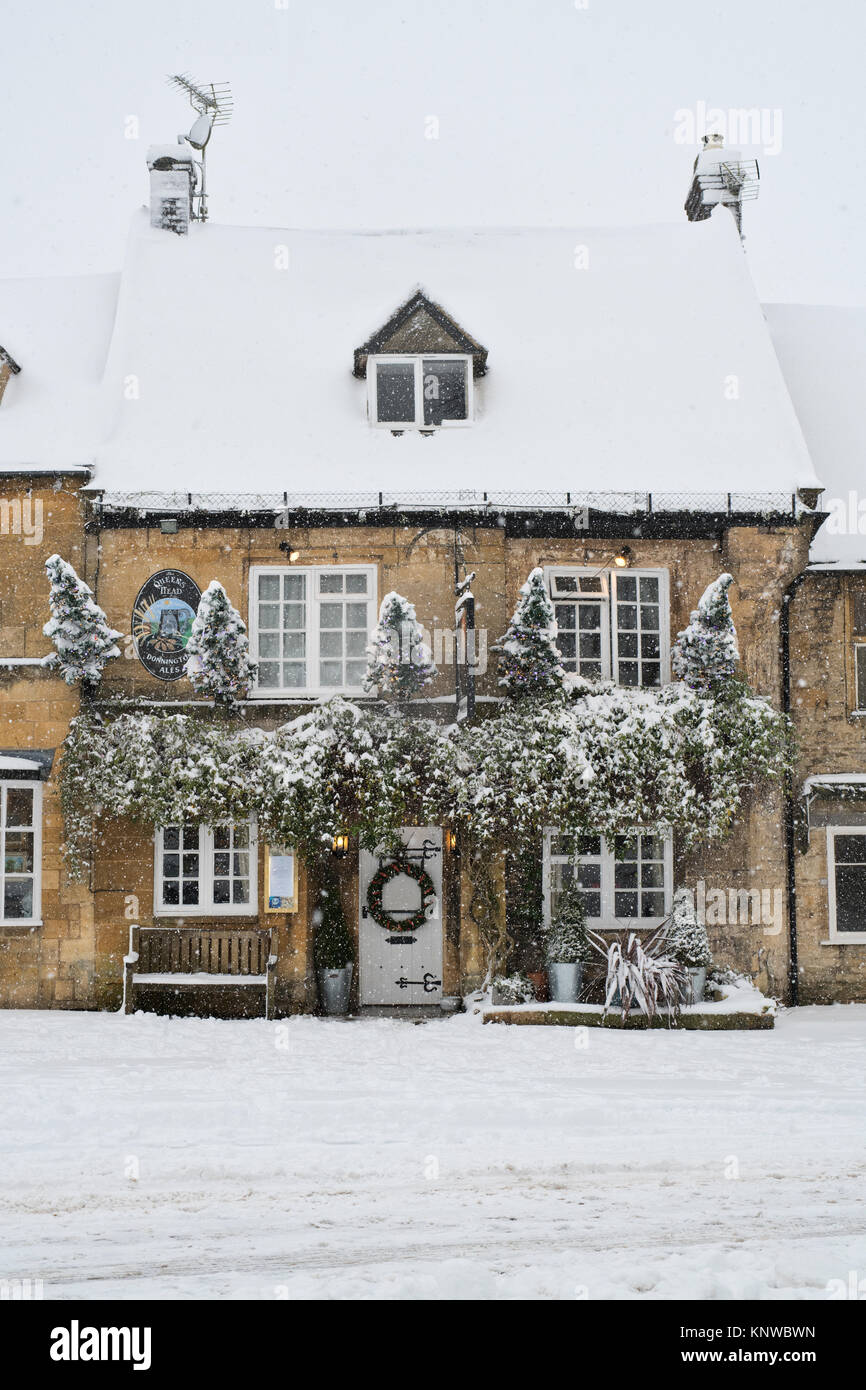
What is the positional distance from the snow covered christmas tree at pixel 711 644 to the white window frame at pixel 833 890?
306 centimetres

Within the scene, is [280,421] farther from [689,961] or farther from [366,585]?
[689,961]

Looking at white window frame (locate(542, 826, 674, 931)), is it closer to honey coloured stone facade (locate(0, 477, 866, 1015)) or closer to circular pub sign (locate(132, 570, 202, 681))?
honey coloured stone facade (locate(0, 477, 866, 1015))

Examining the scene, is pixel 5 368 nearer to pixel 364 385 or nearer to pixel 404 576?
pixel 364 385

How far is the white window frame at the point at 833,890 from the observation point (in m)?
16.6

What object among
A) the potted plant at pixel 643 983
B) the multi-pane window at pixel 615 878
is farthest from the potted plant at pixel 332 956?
the potted plant at pixel 643 983

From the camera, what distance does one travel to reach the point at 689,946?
48.9ft

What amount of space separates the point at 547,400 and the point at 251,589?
4.93 m

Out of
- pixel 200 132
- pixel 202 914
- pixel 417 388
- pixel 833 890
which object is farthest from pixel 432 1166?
pixel 200 132

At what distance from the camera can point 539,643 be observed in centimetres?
1532

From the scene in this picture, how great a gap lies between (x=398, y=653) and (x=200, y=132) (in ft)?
37.0

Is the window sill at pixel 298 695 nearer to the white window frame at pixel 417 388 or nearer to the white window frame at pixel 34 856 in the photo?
the white window frame at pixel 34 856

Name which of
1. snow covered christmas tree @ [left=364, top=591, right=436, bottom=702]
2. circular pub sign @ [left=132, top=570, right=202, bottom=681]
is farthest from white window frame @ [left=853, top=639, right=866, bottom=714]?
circular pub sign @ [left=132, top=570, right=202, bottom=681]
